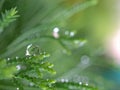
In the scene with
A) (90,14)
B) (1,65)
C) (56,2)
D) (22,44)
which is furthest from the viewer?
(90,14)

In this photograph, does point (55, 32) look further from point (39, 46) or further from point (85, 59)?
point (85, 59)

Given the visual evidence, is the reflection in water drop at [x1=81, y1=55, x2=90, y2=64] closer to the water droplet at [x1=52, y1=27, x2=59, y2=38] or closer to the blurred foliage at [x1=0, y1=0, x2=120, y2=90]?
the blurred foliage at [x1=0, y1=0, x2=120, y2=90]

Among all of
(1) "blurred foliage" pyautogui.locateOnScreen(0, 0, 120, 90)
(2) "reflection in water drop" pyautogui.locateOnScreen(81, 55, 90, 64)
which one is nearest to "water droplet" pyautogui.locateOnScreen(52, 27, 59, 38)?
(1) "blurred foliage" pyautogui.locateOnScreen(0, 0, 120, 90)

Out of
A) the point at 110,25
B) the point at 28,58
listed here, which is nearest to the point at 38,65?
the point at 28,58

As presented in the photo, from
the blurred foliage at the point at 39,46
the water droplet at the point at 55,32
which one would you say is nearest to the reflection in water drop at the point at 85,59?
the blurred foliage at the point at 39,46

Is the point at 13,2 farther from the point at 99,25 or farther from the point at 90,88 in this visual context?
the point at 99,25

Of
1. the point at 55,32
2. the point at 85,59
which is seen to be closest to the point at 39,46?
the point at 55,32

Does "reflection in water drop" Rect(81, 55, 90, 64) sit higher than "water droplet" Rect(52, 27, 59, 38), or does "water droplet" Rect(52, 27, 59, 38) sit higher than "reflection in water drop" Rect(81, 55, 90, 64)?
"reflection in water drop" Rect(81, 55, 90, 64)

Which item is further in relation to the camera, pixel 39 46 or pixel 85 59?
pixel 85 59

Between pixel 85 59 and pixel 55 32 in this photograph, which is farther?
pixel 85 59

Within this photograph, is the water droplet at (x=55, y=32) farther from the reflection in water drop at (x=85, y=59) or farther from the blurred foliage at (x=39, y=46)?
the reflection in water drop at (x=85, y=59)

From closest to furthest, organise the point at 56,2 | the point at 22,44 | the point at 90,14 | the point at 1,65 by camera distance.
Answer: the point at 1,65 < the point at 22,44 < the point at 56,2 < the point at 90,14
